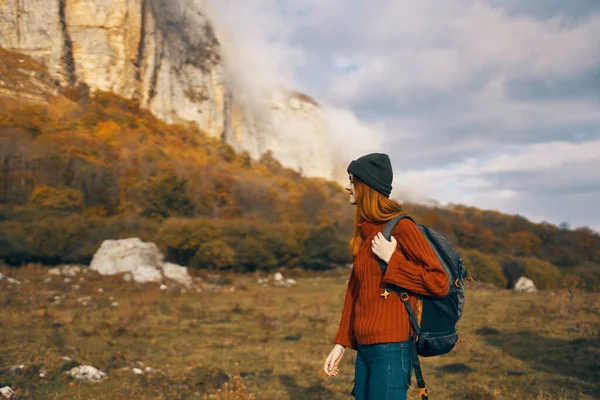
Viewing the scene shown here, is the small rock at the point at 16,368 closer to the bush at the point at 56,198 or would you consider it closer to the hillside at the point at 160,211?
the hillside at the point at 160,211

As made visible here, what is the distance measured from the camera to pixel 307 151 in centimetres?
9519

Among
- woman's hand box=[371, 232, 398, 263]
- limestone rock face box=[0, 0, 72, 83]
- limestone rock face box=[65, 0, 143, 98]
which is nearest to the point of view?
woman's hand box=[371, 232, 398, 263]

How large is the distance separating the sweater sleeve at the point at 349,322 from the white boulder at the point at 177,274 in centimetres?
1806

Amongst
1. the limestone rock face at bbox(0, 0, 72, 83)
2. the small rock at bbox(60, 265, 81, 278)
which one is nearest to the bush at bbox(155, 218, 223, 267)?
the small rock at bbox(60, 265, 81, 278)

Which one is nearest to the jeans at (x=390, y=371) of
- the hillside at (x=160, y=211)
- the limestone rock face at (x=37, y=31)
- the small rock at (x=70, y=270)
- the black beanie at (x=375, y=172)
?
the black beanie at (x=375, y=172)

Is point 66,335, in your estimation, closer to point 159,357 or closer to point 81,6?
point 159,357

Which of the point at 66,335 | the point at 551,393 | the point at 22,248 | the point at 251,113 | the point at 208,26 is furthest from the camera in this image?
the point at 251,113

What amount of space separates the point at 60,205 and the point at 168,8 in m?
50.6

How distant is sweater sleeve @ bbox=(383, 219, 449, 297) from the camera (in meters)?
2.00

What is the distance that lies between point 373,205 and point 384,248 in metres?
0.27

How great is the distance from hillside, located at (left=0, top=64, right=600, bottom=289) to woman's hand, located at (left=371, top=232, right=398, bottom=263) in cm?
1644

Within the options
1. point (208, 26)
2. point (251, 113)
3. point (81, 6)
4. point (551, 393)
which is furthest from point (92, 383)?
point (251, 113)

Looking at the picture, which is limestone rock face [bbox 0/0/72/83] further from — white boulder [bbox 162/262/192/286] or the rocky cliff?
white boulder [bbox 162/262/192/286]

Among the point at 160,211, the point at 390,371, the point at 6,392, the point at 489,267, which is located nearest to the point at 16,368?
the point at 6,392
